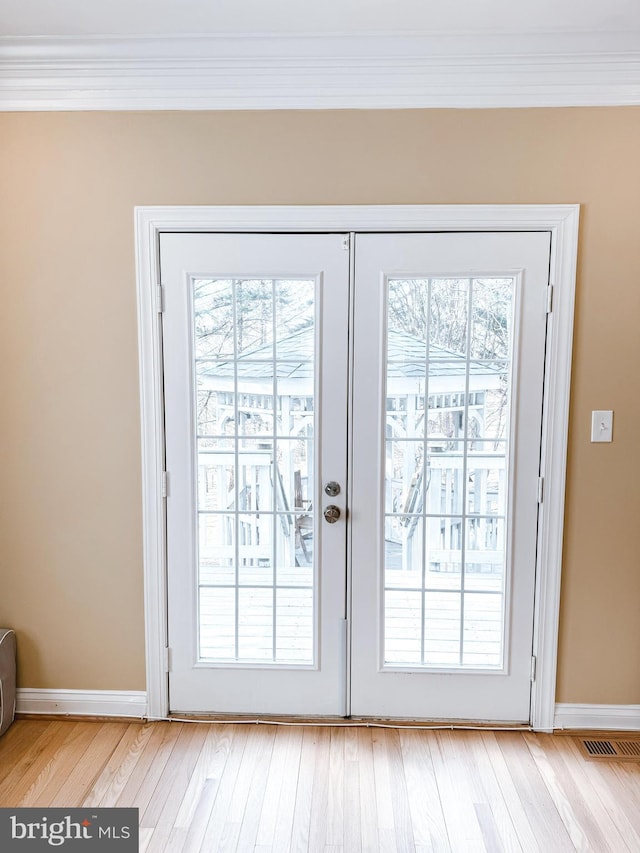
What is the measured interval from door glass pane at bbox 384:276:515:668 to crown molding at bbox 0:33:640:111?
27.9 inches

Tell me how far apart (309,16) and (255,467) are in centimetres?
161

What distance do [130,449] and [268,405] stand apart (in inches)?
23.2

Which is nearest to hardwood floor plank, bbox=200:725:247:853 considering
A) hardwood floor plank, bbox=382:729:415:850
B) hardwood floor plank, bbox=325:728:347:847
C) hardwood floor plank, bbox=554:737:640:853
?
hardwood floor plank, bbox=325:728:347:847

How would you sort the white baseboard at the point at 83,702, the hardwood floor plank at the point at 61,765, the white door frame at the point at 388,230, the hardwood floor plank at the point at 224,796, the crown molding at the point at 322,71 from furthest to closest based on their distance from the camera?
the white baseboard at the point at 83,702 → the white door frame at the point at 388,230 → the crown molding at the point at 322,71 → the hardwood floor plank at the point at 61,765 → the hardwood floor plank at the point at 224,796

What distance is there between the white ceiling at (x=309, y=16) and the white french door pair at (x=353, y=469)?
0.70 meters

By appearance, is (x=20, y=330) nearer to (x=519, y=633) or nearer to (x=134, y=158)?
(x=134, y=158)

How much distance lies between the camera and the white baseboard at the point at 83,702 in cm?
268

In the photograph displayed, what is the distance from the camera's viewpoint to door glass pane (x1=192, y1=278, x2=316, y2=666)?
2.51m

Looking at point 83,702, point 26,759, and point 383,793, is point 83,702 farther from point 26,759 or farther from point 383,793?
point 383,793

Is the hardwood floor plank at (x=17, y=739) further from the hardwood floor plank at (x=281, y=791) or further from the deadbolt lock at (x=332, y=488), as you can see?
the deadbolt lock at (x=332, y=488)

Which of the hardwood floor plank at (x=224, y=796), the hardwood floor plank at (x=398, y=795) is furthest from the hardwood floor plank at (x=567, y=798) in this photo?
the hardwood floor plank at (x=224, y=796)

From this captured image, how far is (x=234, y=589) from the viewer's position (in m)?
2.63

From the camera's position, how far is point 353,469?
2559mm

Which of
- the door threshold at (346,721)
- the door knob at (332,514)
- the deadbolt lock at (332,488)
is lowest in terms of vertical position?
the door threshold at (346,721)
